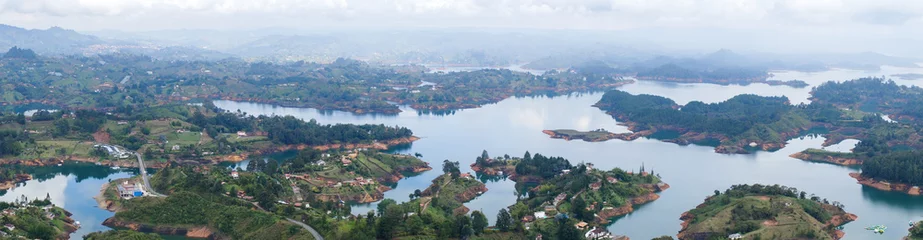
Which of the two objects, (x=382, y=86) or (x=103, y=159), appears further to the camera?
(x=382, y=86)

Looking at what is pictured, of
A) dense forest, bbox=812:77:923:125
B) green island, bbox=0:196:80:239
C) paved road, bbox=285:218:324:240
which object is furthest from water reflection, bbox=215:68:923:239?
dense forest, bbox=812:77:923:125

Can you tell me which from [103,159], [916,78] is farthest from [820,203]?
[916,78]

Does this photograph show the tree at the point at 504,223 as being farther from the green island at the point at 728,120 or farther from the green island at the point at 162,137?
the green island at the point at 728,120

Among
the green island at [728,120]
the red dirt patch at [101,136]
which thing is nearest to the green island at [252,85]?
the red dirt patch at [101,136]

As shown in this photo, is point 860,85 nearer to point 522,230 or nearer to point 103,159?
point 522,230

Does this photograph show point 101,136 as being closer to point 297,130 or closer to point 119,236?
point 297,130

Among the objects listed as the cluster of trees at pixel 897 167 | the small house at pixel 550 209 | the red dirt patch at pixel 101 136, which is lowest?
the red dirt patch at pixel 101 136

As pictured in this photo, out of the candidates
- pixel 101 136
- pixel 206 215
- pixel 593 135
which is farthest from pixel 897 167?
pixel 101 136
